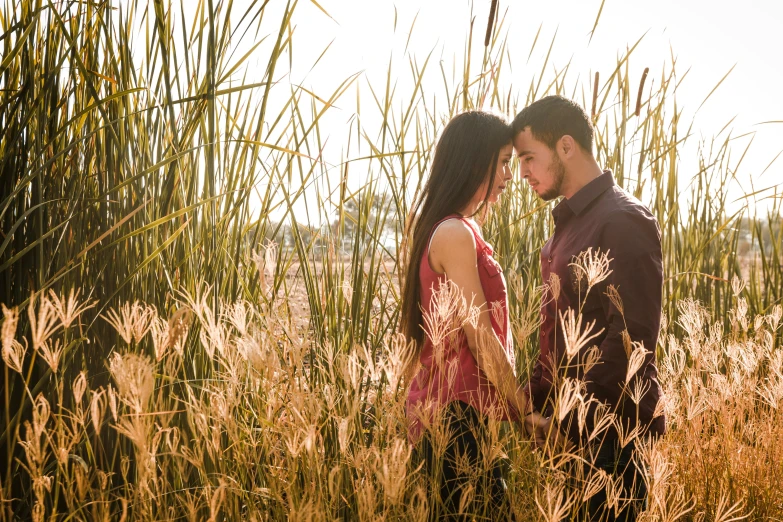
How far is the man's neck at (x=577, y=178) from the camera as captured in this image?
194 cm

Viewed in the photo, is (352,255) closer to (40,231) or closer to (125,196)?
(125,196)

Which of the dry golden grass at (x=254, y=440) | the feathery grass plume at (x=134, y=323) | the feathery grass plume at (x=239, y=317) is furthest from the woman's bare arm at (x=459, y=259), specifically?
the feathery grass plume at (x=134, y=323)

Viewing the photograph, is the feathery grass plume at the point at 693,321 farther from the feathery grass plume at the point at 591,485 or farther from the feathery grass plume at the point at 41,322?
the feathery grass plume at the point at 41,322

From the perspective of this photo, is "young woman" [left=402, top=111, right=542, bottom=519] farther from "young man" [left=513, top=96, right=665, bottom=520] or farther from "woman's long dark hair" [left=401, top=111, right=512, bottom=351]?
"young man" [left=513, top=96, right=665, bottom=520]

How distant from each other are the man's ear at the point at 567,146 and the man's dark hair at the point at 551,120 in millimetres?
13

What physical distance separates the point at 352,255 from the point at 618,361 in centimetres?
82

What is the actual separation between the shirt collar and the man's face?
0.08 m

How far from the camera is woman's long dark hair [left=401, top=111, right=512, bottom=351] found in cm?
174

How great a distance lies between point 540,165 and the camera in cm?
193

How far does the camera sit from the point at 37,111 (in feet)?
4.25

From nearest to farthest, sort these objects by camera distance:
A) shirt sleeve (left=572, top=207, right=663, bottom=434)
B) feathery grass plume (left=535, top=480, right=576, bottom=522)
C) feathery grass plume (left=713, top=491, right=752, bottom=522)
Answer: feathery grass plume (left=535, top=480, right=576, bottom=522)
feathery grass plume (left=713, top=491, right=752, bottom=522)
shirt sleeve (left=572, top=207, right=663, bottom=434)

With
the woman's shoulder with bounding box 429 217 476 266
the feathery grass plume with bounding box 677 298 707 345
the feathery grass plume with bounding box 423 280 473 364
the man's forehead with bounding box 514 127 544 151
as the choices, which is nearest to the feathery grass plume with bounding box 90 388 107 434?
the feathery grass plume with bounding box 423 280 473 364

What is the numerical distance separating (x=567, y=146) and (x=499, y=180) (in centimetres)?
27

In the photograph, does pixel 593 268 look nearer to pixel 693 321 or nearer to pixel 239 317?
pixel 239 317
